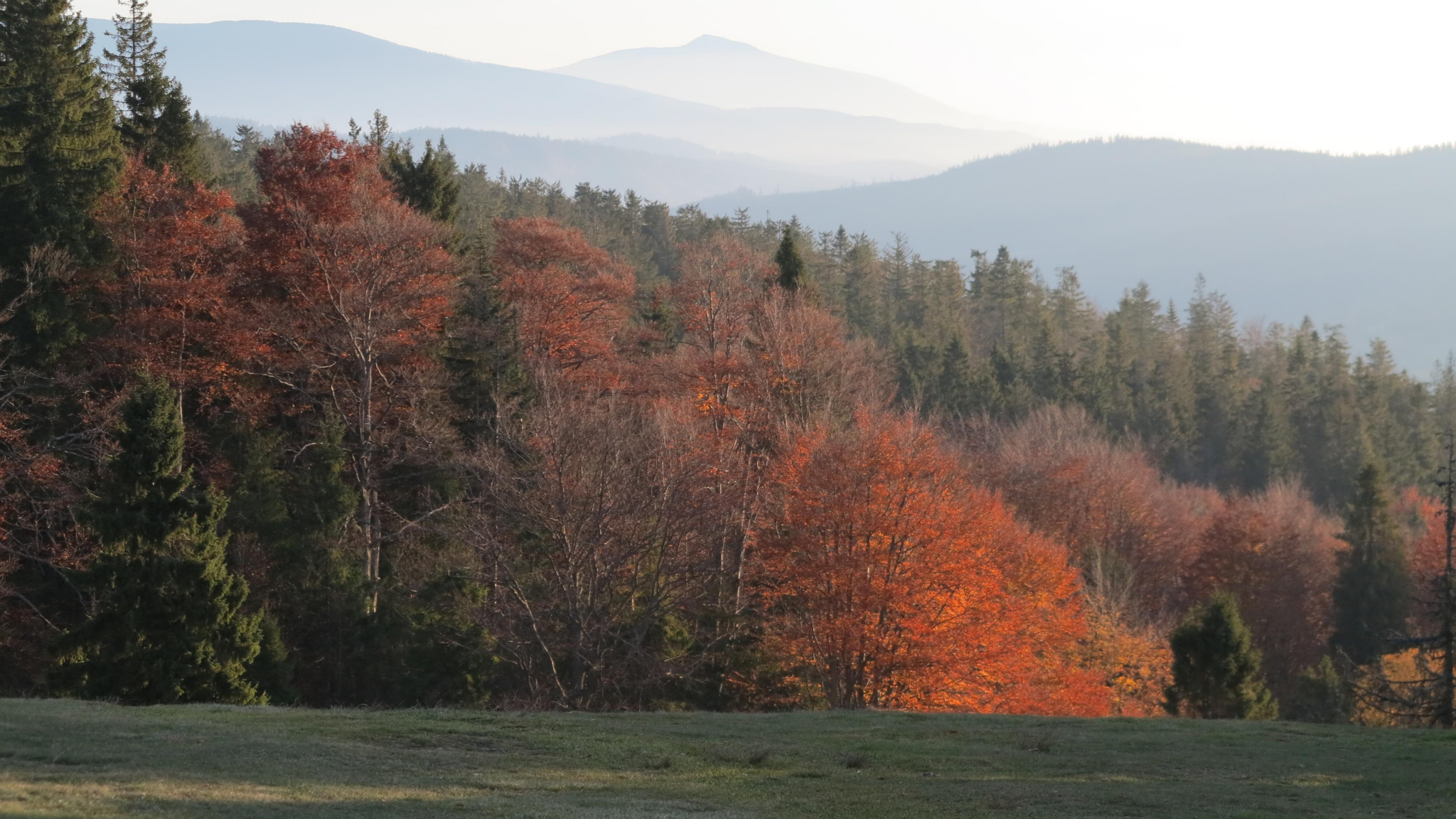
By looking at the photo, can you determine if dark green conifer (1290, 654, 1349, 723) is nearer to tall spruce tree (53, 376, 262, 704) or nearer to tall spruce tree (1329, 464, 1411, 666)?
tall spruce tree (1329, 464, 1411, 666)

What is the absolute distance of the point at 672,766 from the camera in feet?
50.3

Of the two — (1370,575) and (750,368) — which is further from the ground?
(750,368)

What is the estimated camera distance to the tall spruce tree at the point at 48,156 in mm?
34719

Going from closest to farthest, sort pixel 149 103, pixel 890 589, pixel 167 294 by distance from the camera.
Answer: pixel 890 589
pixel 167 294
pixel 149 103

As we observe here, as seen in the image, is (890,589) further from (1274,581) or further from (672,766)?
(1274,581)

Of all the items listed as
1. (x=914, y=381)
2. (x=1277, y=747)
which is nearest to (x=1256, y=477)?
(x=914, y=381)

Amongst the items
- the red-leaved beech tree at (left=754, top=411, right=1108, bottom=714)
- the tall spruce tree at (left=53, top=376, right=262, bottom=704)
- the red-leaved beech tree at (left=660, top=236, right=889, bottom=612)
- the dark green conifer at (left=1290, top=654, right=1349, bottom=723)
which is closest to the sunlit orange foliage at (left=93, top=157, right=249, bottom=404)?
the tall spruce tree at (left=53, top=376, right=262, bottom=704)

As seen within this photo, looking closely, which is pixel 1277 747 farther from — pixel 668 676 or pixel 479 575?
pixel 479 575

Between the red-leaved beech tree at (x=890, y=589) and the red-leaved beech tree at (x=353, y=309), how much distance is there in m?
12.6

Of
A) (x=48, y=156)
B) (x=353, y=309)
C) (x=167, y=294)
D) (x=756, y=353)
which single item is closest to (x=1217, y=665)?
(x=756, y=353)

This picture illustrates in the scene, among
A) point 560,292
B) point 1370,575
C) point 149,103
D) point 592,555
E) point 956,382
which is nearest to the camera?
point 592,555

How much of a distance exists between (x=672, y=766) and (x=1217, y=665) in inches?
886

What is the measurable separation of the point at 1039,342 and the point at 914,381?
2034 cm

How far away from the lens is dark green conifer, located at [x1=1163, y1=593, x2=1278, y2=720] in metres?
31.9
